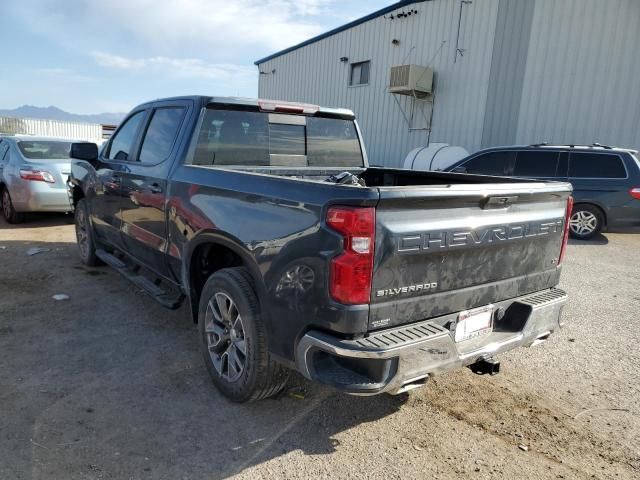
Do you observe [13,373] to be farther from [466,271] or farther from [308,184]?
[466,271]

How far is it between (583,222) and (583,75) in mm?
4820

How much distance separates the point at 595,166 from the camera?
9.00 metres

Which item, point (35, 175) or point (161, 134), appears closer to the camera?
point (161, 134)

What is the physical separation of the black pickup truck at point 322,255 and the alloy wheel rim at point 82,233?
2034 millimetres

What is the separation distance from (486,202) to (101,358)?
296 cm

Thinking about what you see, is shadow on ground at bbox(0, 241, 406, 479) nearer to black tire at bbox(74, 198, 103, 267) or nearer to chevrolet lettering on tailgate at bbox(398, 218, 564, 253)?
chevrolet lettering on tailgate at bbox(398, 218, 564, 253)

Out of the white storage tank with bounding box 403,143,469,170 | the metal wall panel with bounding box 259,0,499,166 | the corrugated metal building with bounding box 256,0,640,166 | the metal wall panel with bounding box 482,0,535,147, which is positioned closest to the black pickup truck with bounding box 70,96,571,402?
the white storage tank with bounding box 403,143,469,170

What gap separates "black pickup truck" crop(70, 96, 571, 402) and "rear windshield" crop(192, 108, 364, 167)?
0.01 metres

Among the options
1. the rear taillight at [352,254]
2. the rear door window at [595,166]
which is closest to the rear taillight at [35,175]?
the rear taillight at [352,254]

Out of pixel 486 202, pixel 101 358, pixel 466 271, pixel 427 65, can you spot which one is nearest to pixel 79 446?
pixel 101 358

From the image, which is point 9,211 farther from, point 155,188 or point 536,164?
point 536,164

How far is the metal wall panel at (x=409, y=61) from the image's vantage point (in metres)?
13.9

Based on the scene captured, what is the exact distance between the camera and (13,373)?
11.2 ft

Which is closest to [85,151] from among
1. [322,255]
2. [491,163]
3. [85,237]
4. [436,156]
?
[85,237]
